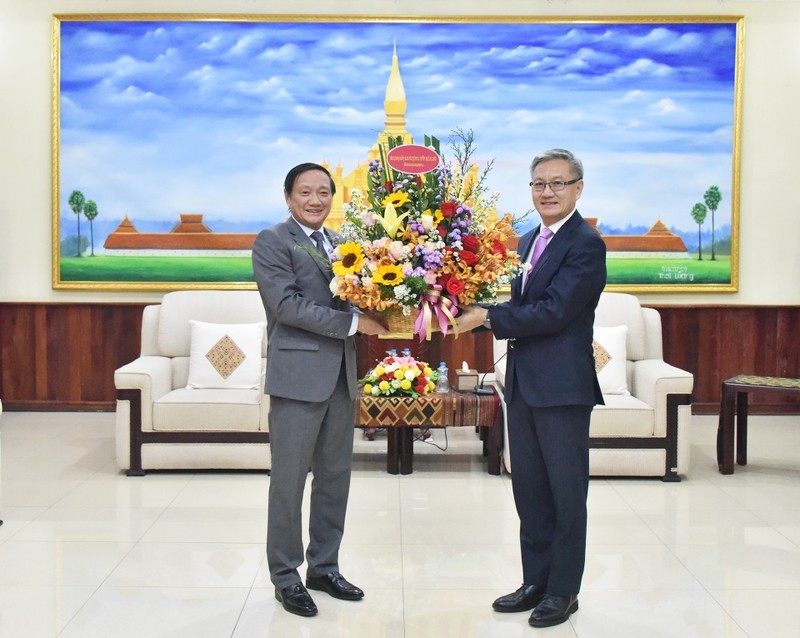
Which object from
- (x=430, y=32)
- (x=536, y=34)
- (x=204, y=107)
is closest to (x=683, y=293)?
(x=536, y=34)

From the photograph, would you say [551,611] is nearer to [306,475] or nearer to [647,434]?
[306,475]

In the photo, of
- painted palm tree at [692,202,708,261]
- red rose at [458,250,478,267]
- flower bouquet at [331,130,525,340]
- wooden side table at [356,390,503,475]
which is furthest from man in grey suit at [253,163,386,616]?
painted palm tree at [692,202,708,261]

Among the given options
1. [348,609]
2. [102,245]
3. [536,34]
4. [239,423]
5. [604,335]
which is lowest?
[348,609]

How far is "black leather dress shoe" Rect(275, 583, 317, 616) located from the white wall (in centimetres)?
424

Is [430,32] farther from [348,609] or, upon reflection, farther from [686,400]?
[348,609]

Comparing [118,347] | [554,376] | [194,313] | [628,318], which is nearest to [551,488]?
[554,376]

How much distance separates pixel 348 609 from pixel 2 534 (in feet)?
6.02

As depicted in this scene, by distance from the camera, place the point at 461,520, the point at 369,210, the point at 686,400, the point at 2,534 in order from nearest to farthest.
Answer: the point at 369,210 < the point at 2,534 < the point at 461,520 < the point at 686,400

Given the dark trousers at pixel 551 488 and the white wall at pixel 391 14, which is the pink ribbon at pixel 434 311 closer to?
the dark trousers at pixel 551 488

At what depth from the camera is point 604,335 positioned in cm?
572

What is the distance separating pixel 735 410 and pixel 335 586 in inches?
124

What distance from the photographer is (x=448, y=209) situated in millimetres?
3080

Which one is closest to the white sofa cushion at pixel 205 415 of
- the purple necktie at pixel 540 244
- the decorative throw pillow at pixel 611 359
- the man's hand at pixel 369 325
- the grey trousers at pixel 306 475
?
the grey trousers at pixel 306 475

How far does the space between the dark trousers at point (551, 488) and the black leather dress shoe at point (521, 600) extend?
3cm
